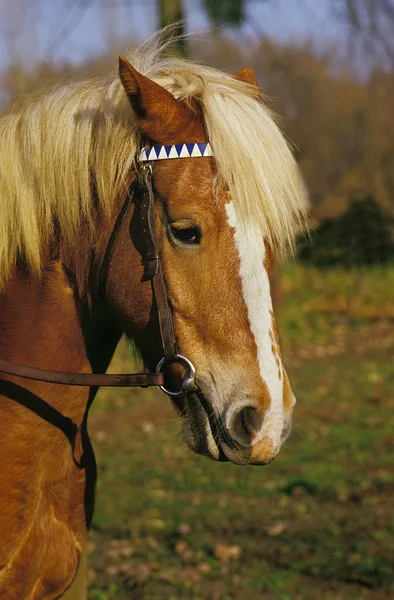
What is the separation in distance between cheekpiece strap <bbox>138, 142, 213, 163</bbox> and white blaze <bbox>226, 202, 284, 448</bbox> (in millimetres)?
184

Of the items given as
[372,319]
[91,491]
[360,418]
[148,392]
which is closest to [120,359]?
[148,392]

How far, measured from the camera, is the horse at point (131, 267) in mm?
2145

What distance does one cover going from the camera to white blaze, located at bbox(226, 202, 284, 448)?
2102 millimetres

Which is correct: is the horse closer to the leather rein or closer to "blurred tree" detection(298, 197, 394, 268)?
the leather rein

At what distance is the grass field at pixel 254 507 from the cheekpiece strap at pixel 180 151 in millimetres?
827

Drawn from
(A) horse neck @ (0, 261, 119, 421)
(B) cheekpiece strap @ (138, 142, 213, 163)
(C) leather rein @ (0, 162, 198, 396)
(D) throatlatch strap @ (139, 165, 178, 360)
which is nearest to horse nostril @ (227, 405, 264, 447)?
(C) leather rein @ (0, 162, 198, 396)

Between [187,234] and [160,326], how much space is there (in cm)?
27

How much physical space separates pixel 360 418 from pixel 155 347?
20.8ft

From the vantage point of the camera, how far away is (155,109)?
7.32 feet

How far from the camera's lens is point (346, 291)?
1465cm

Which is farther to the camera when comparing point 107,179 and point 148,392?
point 148,392

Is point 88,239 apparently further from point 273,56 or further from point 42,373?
point 273,56

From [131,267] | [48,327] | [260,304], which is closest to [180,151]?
[131,267]

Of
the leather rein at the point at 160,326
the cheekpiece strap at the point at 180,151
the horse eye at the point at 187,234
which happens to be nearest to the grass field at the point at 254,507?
the leather rein at the point at 160,326
